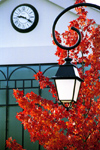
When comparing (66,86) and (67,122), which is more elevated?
(66,86)

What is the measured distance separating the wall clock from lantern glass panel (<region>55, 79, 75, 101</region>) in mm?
8172

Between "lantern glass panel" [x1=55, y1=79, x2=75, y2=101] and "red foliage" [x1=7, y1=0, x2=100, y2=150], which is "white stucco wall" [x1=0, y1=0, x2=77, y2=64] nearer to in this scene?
"red foliage" [x1=7, y1=0, x2=100, y2=150]

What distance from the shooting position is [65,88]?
4957 mm

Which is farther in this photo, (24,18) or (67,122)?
(24,18)

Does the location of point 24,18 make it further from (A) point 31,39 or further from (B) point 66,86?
(B) point 66,86

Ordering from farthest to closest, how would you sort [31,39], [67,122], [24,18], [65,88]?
[31,39] → [24,18] → [67,122] → [65,88]

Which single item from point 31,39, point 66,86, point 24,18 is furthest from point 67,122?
point 24,18

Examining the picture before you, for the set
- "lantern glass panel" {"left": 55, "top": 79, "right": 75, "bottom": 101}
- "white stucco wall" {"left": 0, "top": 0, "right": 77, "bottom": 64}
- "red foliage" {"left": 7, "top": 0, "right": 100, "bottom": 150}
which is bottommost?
"red foliage" {"left": 7, "top": 0, "right": 100, "bottom": 150}

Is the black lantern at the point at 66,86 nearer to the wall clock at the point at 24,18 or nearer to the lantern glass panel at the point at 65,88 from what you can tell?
the lantern glass panel at the point at 65,88

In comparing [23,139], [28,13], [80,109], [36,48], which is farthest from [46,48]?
[80,109]

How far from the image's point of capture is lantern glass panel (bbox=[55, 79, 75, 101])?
4.95 metres

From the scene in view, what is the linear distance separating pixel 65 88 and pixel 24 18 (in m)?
8.28

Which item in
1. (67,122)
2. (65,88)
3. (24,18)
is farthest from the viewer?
(24,18)

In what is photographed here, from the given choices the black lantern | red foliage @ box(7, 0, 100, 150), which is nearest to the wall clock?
red foliage @ box(7, 0, 100, 150)
